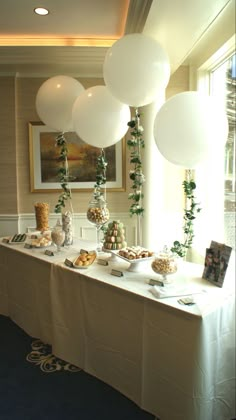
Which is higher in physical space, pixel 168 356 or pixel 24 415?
pixel 168 356

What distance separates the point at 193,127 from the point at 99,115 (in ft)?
2.72

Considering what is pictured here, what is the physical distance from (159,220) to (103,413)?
2265 mm

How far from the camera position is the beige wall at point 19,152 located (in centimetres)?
417

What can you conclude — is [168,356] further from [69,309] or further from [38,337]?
[38,337]

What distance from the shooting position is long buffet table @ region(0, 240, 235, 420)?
1.58 meters

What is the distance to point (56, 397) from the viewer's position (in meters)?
2.05

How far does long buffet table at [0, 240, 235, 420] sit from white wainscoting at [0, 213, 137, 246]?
1677 millimetres

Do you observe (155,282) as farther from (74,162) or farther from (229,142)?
(74,162)

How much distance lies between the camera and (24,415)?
6.29 feet

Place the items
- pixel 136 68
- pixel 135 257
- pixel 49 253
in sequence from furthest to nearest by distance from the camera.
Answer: pixel 49 253, pixel 135 257, pixel 136 68

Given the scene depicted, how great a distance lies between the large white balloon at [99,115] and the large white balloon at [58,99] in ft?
1.31

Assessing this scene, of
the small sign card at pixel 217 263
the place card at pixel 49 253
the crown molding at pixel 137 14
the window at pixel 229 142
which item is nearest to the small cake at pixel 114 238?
the place card at pixel 49 253

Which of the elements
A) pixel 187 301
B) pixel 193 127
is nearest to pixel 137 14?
pixel 193 127

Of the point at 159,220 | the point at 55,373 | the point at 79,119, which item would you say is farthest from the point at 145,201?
the point at 55,373
